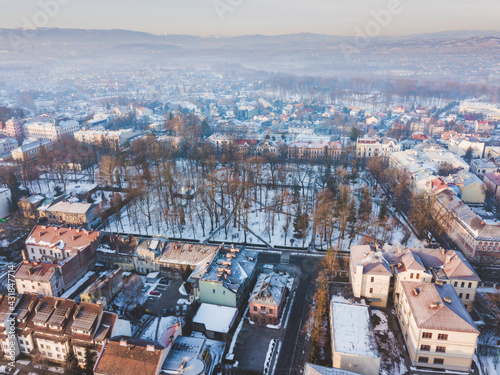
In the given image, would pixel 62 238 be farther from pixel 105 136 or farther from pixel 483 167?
pixel 483 167

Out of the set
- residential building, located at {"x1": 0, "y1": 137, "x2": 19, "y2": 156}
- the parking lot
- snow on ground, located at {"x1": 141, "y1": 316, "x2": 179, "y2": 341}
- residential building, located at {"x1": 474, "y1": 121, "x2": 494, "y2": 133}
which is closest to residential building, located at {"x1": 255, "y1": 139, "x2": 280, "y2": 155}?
the parking lot

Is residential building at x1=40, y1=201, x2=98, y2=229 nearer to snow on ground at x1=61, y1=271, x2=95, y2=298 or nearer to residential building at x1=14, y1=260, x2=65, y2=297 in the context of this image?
snow on ground at x1=61, y1=271, x2=95, y2=298

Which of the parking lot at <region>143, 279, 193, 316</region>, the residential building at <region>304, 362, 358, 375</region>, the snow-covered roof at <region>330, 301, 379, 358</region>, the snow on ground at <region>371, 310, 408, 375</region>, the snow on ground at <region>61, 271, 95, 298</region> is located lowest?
the parking lot at <region>143, 279, 193, 316</region>

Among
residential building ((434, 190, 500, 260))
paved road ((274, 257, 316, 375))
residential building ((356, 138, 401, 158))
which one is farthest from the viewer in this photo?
residential building ((356, 138, 401, 158))

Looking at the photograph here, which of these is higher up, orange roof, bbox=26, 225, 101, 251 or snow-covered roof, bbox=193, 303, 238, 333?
orange roof, bbox=26, 225, 101, 251

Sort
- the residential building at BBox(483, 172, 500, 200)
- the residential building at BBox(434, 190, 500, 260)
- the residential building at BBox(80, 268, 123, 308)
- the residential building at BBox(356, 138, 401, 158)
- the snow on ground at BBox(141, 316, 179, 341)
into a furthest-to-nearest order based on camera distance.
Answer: the residential building at BBox(356, 138, 401, 158), the residential building at BBox(483, 172, 500, 200), the residential building at BBox(434, 190, 500, 260), the residential building at BBox(80, 268, 123, 308), the snow on ground at BBox(141, 316, 179, 341)

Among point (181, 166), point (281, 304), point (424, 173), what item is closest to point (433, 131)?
point (424, 173)

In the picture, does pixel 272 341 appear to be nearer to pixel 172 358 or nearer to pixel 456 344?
pixel 172 358

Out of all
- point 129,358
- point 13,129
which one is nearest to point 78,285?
point 129,358

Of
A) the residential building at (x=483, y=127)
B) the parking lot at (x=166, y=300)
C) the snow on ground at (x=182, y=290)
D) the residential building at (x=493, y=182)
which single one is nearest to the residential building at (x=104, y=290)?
the parking lot at (x=166, y=300)
